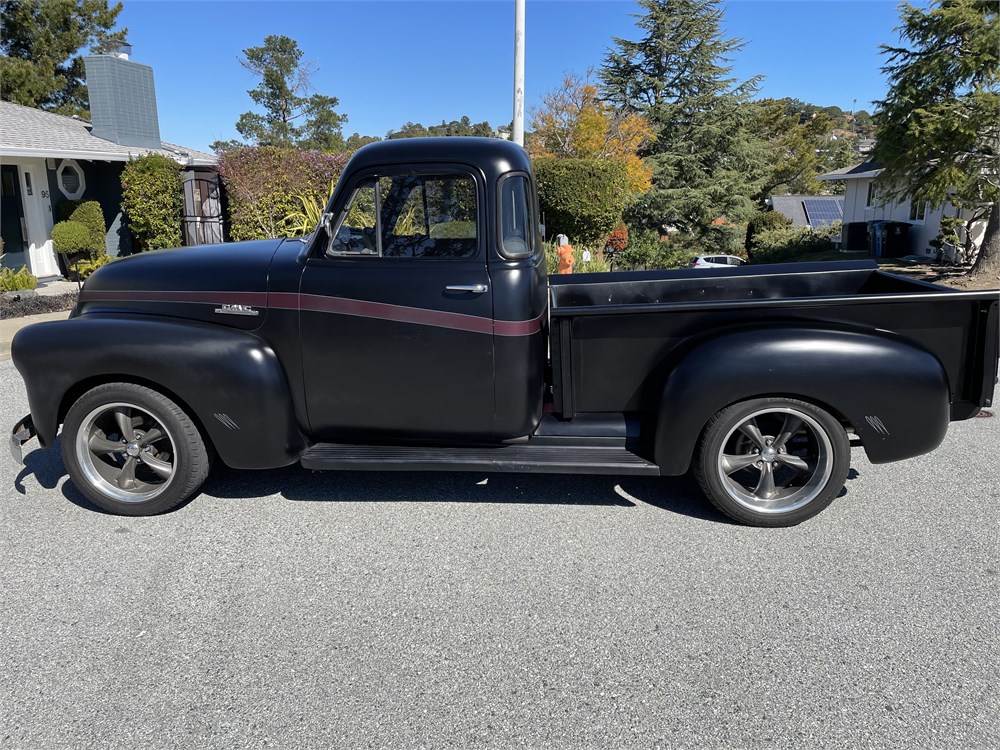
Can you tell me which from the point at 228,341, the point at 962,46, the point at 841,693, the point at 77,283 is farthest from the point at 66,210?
the point at 962,46

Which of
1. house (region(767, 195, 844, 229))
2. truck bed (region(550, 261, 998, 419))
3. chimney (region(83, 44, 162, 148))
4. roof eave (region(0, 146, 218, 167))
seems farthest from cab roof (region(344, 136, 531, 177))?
house (region(767, 195, 844, 229))

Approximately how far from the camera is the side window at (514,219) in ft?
12.5

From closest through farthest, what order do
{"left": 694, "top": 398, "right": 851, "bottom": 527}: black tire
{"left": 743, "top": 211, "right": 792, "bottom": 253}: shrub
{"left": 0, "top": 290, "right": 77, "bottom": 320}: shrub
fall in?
{"left": 694, "top": 398, "right": 851, "bottom": 527}: black tire
{"left": 0, "top": 290, "right": 77, "bottom": 320}: shrub
{"left": 743, "top": 211, "right": 792, "bottom": 253}: shrub

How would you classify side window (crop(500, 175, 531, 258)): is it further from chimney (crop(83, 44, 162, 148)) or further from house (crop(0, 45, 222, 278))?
chimney (crop(83, 44, 162, 148))

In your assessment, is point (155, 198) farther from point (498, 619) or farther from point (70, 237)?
point (498, 619)

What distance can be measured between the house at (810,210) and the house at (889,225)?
4.75 m

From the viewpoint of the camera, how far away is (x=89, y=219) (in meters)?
14.9

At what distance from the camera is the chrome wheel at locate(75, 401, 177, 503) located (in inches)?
157

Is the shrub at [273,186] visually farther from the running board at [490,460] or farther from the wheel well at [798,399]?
the wheel well at [798,399]

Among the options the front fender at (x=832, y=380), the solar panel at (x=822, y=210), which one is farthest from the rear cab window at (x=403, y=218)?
the solar panel at (x=822, y=210)

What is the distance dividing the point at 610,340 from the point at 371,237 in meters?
1.41

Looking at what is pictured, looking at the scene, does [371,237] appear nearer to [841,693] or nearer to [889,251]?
[841,693]

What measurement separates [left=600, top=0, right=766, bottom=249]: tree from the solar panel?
5631 mm

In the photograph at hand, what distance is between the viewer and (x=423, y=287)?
12.3ft
